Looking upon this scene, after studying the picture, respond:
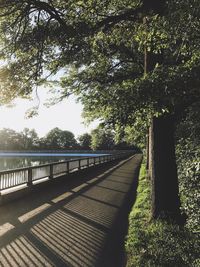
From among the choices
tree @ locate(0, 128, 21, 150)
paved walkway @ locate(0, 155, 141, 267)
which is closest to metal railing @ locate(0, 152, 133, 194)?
paved walkway @ locate(0, 155, 141, 267)

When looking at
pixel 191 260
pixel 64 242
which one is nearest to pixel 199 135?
pixel 191 260

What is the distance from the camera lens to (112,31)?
428 inches

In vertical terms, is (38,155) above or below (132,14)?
below

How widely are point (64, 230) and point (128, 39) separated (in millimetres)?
6324

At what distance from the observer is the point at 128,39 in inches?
421

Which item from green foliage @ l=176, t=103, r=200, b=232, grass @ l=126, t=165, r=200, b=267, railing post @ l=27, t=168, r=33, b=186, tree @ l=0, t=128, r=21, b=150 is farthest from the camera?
tree @ l=0, t=128, r=21, b=150

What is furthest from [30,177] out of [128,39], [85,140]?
[85,140]

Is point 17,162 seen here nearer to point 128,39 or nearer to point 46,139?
point 128,39

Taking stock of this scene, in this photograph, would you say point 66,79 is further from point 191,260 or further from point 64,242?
point 191,260

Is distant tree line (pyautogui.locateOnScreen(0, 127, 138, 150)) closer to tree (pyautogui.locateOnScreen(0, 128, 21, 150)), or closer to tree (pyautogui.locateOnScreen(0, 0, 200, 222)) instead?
tree (pyautogui.locateOnScreen(0, 128, 21, 150))

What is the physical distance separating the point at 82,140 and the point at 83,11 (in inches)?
5263

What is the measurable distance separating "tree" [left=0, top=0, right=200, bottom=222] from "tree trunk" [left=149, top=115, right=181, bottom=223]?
3cm

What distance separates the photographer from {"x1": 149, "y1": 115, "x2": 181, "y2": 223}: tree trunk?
8.70 metres

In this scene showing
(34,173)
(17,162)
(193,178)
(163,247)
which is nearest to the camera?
(163,247)
